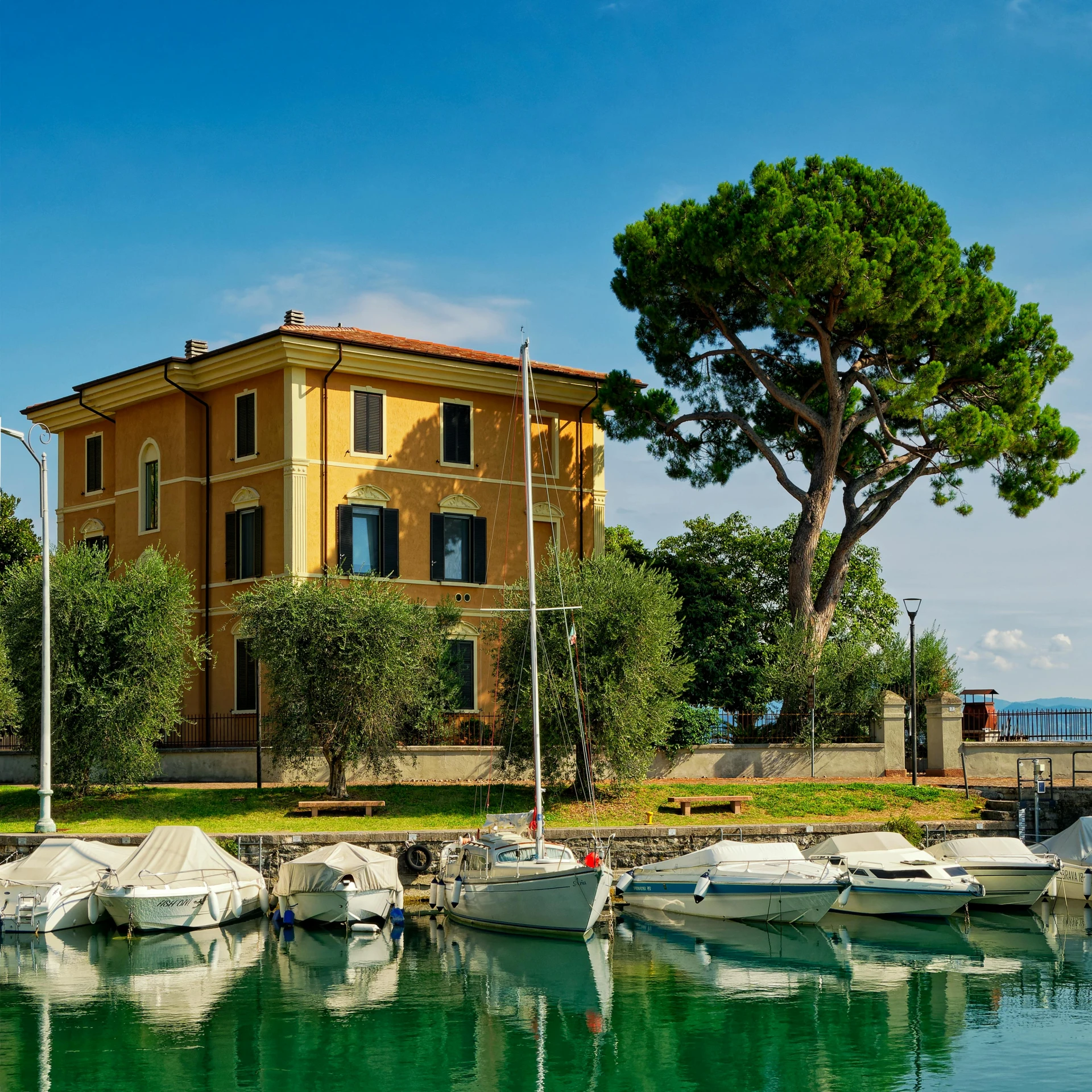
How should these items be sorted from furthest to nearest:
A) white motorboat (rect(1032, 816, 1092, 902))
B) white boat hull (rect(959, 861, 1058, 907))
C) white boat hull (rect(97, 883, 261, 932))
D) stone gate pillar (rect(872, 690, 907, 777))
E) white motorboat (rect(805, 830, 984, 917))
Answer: stone gate pillar (rect(872, 690, 907, 777)) → white motorboat (rect(1032, 816, 1092, 902)) → white boat hull (rect(959, 861, 1058, 907)) → white motorboat (rect(805, 830, 984, 917)) → white boat hull (rect(97, 883, 261, 932))

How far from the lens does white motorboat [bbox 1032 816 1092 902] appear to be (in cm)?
3131

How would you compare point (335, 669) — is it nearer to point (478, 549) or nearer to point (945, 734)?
point (478, 549)

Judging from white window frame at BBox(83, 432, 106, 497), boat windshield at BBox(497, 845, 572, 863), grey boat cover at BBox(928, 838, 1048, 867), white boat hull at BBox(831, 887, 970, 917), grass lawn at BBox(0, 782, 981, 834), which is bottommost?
white boat hull at BBox(831, 887, 970, 917)

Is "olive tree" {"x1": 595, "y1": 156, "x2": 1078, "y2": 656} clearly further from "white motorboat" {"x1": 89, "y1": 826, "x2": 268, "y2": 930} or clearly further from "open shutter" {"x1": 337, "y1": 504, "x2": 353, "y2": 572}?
"white motorboat" {"x1": 89, "y1": 826, "x2": 268, "y2": 930}

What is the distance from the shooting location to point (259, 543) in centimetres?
3975

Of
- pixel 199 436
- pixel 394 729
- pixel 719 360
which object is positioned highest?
pixel 719 360

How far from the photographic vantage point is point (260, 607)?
33.4m

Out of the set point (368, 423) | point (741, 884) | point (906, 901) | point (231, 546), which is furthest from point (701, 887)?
point (231, 546)

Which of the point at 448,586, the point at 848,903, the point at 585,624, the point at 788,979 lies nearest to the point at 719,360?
the point at 448,586

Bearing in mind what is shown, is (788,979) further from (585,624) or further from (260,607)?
(260,607)

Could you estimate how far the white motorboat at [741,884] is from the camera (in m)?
28.3

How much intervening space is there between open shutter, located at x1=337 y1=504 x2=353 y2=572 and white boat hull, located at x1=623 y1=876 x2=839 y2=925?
46.0 feet

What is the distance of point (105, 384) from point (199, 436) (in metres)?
4.02

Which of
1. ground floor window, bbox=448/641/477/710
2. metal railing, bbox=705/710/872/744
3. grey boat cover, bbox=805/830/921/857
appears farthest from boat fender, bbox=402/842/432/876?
metal railing, bbox=705/710/872/744
